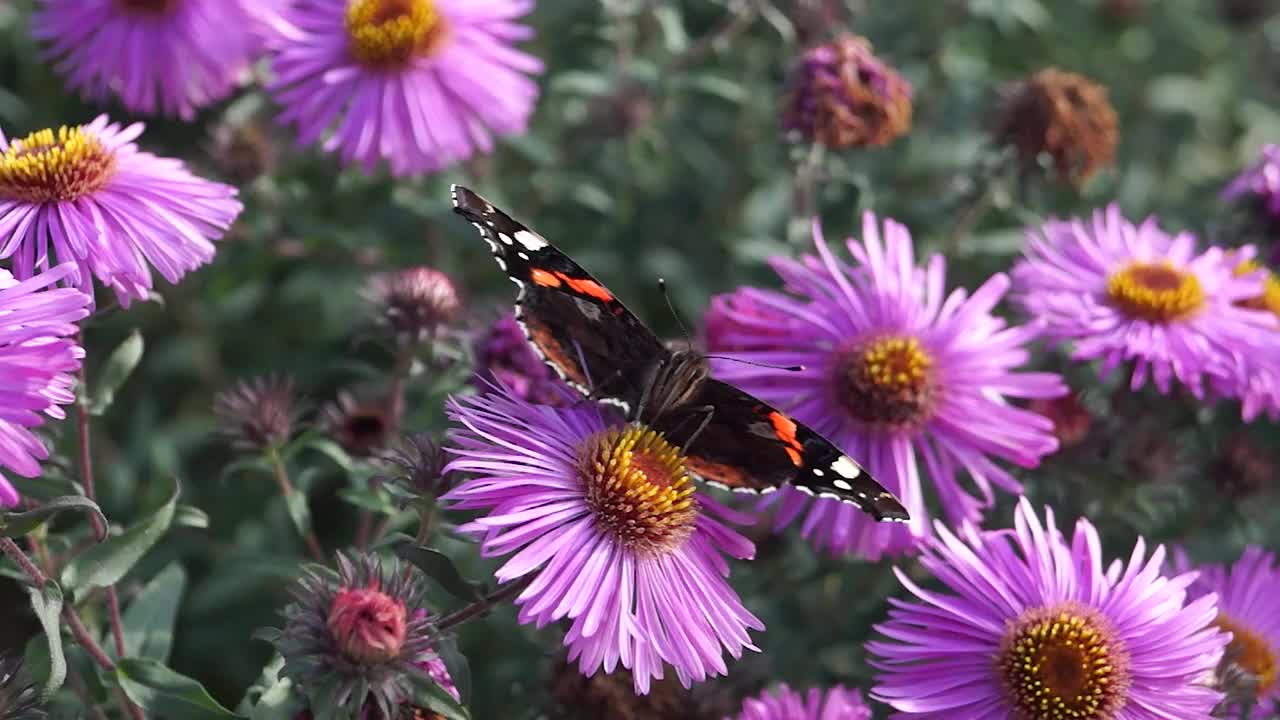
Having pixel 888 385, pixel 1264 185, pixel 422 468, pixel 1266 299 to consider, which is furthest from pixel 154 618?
pixel 1264 185

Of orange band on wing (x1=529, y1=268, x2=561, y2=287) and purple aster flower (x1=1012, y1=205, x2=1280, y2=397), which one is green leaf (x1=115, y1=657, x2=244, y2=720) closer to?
orange band on wing (x1=529, y1=268, x2=561, y2=287)

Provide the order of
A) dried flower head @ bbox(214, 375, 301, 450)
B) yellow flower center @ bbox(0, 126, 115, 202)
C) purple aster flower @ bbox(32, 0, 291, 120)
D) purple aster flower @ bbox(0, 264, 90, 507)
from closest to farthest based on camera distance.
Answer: purple aster flower @ bbox(0, 264, 90, 507) < yellow flower center @ bbox(0, 126, 115, 202) < dried flower head @ bbox(214, 375, 301, 450) < purple aster flower @ bbox(32, 0, 291, 120)

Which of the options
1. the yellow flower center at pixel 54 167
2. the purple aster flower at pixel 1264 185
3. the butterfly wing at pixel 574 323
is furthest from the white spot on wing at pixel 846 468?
the purple aster flower at pixel 1264 185

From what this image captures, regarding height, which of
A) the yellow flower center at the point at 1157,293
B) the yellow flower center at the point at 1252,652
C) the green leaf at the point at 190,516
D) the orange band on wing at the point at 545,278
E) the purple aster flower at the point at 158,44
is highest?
the yellow flower center at the point at 1157,293

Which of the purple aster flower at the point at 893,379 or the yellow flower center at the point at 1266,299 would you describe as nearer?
the purple aster flower at the point at 893,379

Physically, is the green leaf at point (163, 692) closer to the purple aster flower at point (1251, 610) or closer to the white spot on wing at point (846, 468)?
the white spot on wing at point (846, 468)

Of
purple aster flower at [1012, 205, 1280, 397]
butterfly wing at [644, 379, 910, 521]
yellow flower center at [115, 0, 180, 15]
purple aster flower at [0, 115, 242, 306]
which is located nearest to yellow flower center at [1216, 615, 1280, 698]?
purple aster flower at [1012, 205, 1280, 397]
